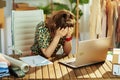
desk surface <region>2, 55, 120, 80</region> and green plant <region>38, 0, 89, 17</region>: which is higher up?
green plant <region>38, 0, 89, 17</region>

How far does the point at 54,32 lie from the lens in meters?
2.56

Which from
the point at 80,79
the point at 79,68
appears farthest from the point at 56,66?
the point at 80,79

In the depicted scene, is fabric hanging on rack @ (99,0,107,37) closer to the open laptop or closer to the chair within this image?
the chair

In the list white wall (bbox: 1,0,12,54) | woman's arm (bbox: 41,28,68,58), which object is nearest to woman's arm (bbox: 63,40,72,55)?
woman's arm (bbox: 41,28,68,58)

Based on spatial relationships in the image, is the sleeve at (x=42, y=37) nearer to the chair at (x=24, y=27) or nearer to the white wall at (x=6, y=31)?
the chair at (x=24, y=27)

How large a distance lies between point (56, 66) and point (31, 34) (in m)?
1.10

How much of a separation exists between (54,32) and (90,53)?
66 centimetres

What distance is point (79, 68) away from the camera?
1971mm

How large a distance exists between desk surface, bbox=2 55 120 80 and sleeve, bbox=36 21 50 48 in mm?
450

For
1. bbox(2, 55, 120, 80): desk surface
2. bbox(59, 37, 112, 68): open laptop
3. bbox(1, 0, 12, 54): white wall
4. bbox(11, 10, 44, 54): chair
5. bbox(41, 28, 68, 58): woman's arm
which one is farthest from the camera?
bbox(1, 0, 12, 54): white wall

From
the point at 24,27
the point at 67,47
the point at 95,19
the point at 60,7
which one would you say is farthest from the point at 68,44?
the point at 60,7

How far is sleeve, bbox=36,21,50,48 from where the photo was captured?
2.47 m

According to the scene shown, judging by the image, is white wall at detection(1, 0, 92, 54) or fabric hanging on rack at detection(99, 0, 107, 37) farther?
white wall at detection(1, 0, 92, 54)

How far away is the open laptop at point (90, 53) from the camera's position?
1.93m
